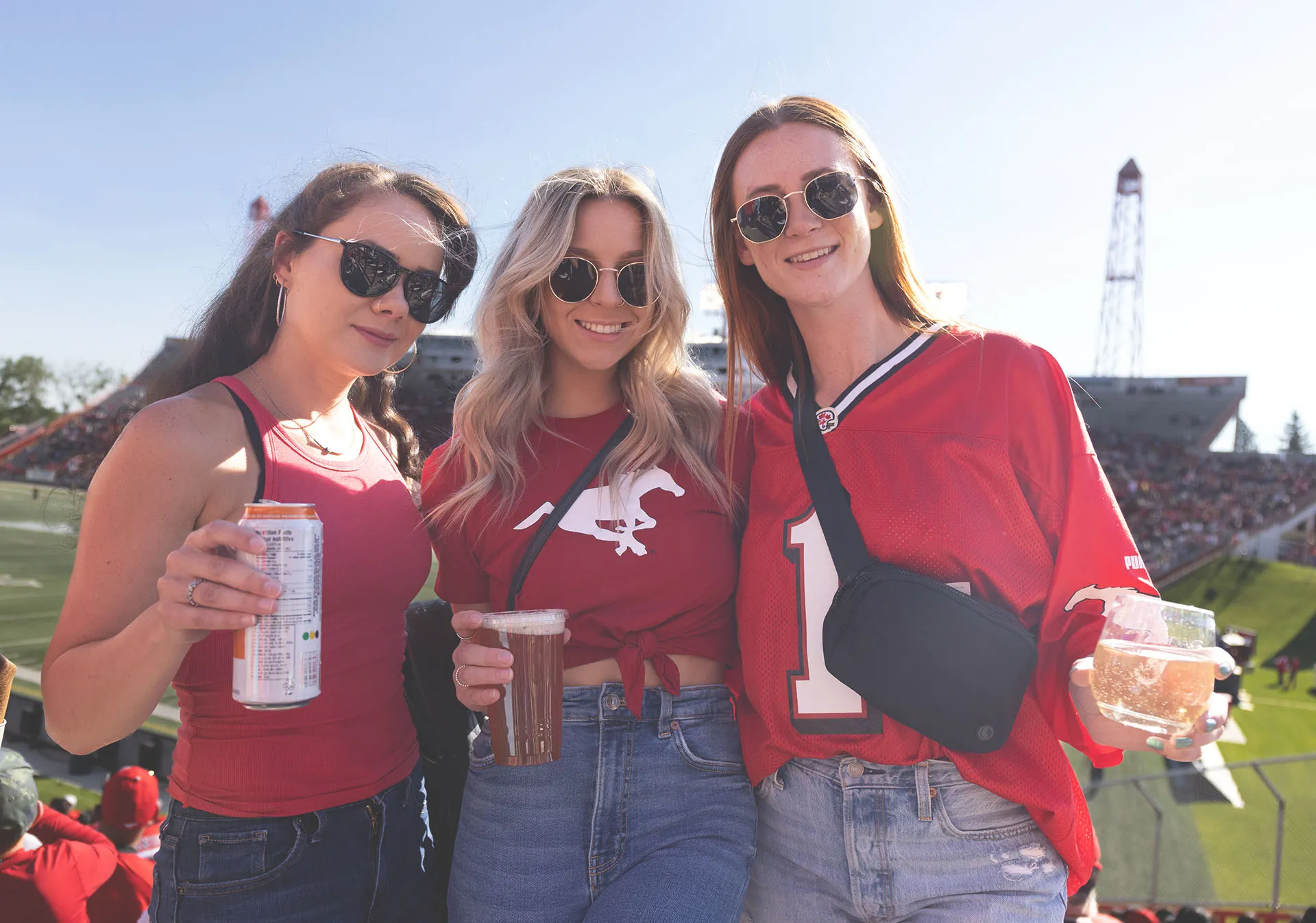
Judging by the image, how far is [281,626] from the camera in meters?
1.44

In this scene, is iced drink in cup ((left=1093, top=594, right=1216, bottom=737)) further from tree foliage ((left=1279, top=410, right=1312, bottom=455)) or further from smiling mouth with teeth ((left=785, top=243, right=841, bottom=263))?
tree foliage ((left=1279, top=410, right=1312, bottom=455))

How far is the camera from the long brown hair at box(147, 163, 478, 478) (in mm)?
2178

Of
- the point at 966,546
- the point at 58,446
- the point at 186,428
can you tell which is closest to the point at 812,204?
the point at 966,546

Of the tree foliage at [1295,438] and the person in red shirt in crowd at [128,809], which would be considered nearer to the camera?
the person in red shirt in crowd at [128,809]

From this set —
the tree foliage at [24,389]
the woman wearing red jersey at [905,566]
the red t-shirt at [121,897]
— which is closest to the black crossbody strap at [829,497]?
the woman wearing red jersey at [905,566]

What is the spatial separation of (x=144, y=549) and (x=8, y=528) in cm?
2764

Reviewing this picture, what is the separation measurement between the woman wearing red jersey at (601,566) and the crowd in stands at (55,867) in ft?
6.86

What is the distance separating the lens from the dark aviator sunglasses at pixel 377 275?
2.14 metres

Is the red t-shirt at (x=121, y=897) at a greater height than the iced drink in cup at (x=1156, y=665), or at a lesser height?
lesser

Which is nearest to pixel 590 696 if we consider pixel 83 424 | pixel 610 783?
pixel 610 783

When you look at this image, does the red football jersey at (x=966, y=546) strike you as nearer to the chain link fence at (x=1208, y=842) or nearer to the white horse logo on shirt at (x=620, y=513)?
the white horse logo on shirt at (x=620, y=513)

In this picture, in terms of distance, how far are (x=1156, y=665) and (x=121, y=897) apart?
4.14 metres

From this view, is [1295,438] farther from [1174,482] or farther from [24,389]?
[24,389]

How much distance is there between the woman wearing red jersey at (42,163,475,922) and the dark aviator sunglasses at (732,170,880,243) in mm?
832
